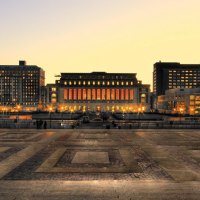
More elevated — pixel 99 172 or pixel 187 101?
pixel 187 101

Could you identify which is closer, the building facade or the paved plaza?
the paved plaza

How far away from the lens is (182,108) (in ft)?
573

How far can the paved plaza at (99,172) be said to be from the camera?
14.6 m

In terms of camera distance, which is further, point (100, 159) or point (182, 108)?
point (182, 108)

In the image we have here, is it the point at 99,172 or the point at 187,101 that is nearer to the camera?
the point at 99,172

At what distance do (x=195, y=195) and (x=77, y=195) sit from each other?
6.22 meters

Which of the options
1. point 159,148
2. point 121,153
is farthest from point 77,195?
point 159,148

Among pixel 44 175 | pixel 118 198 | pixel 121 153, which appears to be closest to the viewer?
pixel 118 198

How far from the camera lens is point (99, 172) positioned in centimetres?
1933

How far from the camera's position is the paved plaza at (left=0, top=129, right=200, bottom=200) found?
14.6m

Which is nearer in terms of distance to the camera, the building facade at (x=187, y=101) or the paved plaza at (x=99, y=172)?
the paved plaza at (x=99, y=172)

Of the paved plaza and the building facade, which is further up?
the building facade

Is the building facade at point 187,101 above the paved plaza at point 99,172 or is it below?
above

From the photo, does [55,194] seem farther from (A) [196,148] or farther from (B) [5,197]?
(A) [196,148]
